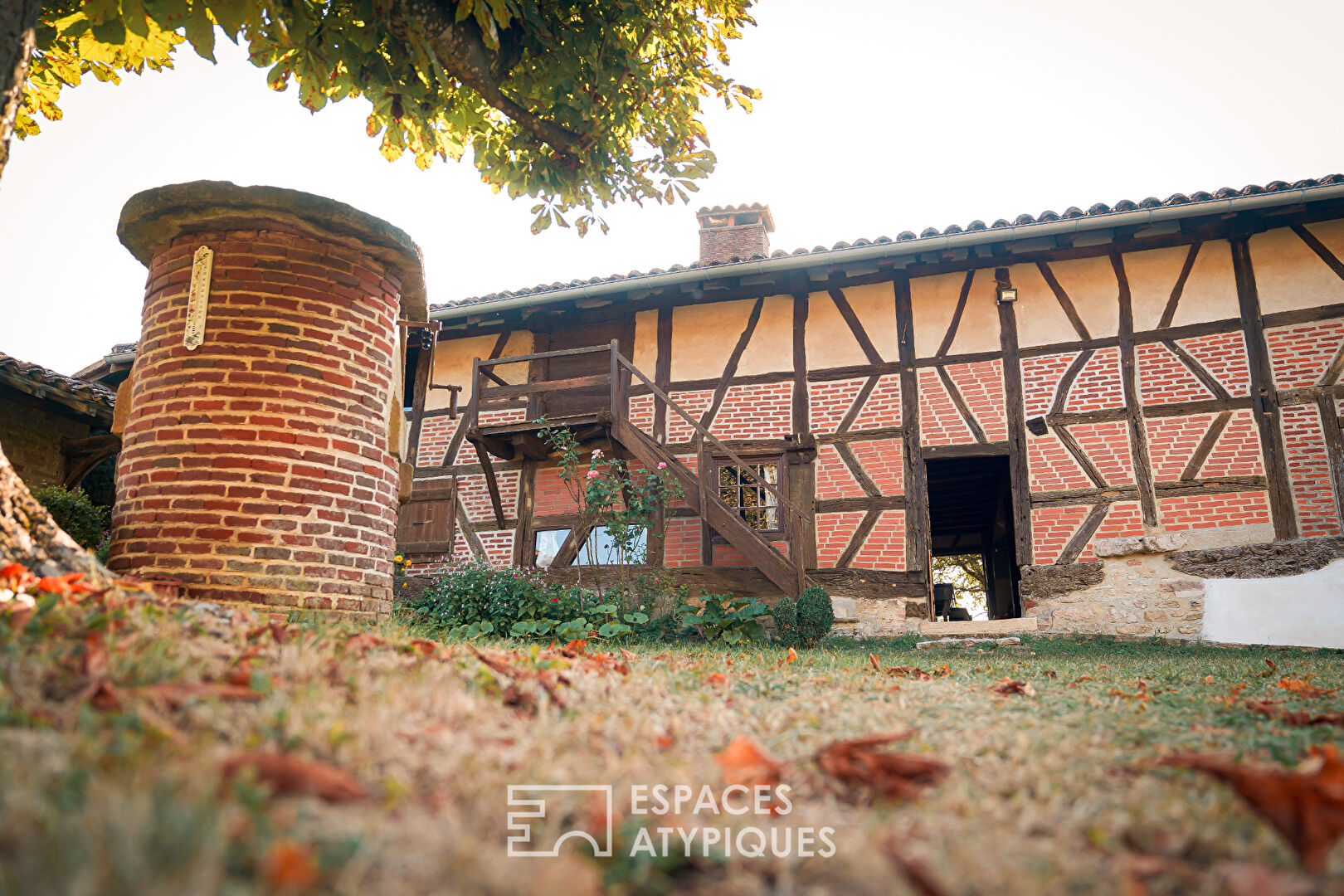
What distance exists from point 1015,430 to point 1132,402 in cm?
126

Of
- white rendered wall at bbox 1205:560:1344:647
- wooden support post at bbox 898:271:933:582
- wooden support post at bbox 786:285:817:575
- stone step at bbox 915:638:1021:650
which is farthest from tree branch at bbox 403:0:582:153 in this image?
white rendered wall at bbox 1205:560:1344:647

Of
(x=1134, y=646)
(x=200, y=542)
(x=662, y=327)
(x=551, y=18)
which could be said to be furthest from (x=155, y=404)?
(x=1134, y=646)

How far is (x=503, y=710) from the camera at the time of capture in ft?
6.66

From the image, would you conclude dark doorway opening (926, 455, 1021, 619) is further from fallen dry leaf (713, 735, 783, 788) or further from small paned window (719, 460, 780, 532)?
fallen dry leaf (713, 735, 783, 788)

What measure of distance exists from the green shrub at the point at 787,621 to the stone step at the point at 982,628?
72.1 inches

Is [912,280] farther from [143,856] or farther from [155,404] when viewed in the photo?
[143,856]

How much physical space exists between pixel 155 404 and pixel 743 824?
165 inches

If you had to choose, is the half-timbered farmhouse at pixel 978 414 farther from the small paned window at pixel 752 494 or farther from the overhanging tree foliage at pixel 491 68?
the overhanging tree foliage at pixel 491 68

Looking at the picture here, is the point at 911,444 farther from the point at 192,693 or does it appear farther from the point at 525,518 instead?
the point at 192,693

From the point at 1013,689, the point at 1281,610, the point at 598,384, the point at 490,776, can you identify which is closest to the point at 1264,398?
the point at 1281,610

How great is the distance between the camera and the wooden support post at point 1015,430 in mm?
9000

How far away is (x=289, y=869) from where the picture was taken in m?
0.87

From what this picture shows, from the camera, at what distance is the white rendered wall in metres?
7.66

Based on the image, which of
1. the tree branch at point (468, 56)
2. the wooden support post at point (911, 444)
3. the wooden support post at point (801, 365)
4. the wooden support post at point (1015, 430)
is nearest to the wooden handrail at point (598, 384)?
the wooden support post at point (801, 365)
